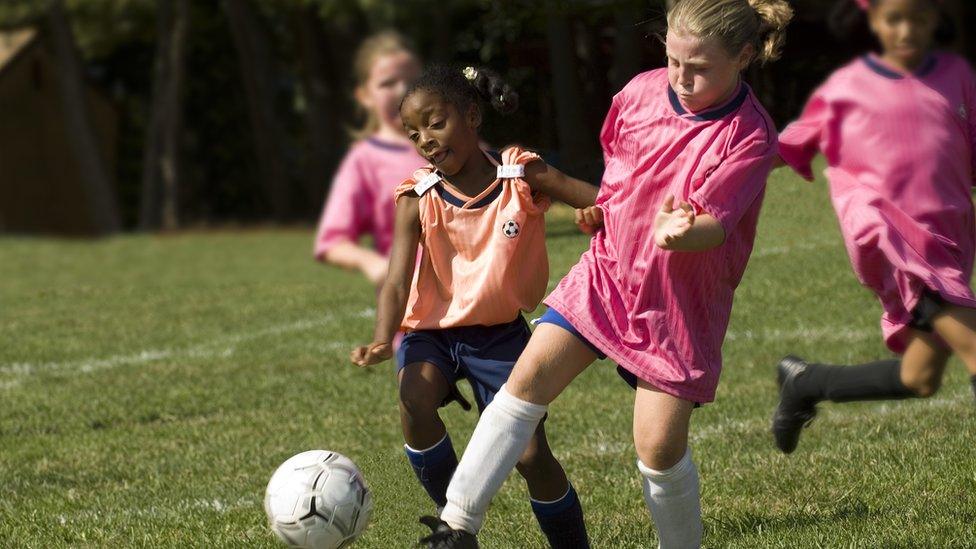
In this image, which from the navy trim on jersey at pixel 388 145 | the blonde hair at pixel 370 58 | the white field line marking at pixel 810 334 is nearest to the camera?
the navy trim on jersey at pixel 388 145

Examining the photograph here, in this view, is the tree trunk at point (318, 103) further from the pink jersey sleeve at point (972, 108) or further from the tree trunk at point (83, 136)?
the pink jersey sleeve at point (972, 108)

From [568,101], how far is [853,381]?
1704mm

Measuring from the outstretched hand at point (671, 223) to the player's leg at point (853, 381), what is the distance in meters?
1.16

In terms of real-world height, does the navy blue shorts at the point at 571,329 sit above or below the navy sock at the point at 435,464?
above

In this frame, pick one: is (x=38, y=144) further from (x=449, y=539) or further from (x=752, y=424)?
(x=449, y=539)

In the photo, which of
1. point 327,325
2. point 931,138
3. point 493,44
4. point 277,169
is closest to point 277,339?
point 327,325

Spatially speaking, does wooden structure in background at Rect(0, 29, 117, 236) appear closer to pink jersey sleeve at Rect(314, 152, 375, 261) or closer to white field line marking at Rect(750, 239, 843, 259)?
white field line marking at Rect(750, 239, 843, 259)

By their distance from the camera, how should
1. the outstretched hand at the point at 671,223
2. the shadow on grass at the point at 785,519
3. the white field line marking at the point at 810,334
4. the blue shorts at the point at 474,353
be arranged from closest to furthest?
1. the outstretched hand at the point at 671,223
2. the blue shorts at the point at 474,353
3. the shadow on grass at the point at 785,519
4. the white field line marking at the point at 810,334

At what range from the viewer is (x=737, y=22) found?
4.12 m

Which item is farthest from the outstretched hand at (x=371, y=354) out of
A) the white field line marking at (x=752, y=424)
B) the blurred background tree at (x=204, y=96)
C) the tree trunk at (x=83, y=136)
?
the tree trunk at (x=83, y=136)

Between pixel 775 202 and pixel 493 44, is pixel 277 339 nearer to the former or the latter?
pixel 493 44

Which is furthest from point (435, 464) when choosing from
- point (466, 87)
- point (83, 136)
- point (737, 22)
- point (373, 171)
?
point (83, 136)

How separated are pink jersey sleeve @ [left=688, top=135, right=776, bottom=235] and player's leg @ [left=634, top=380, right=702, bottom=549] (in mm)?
503

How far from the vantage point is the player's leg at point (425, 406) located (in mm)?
4719
